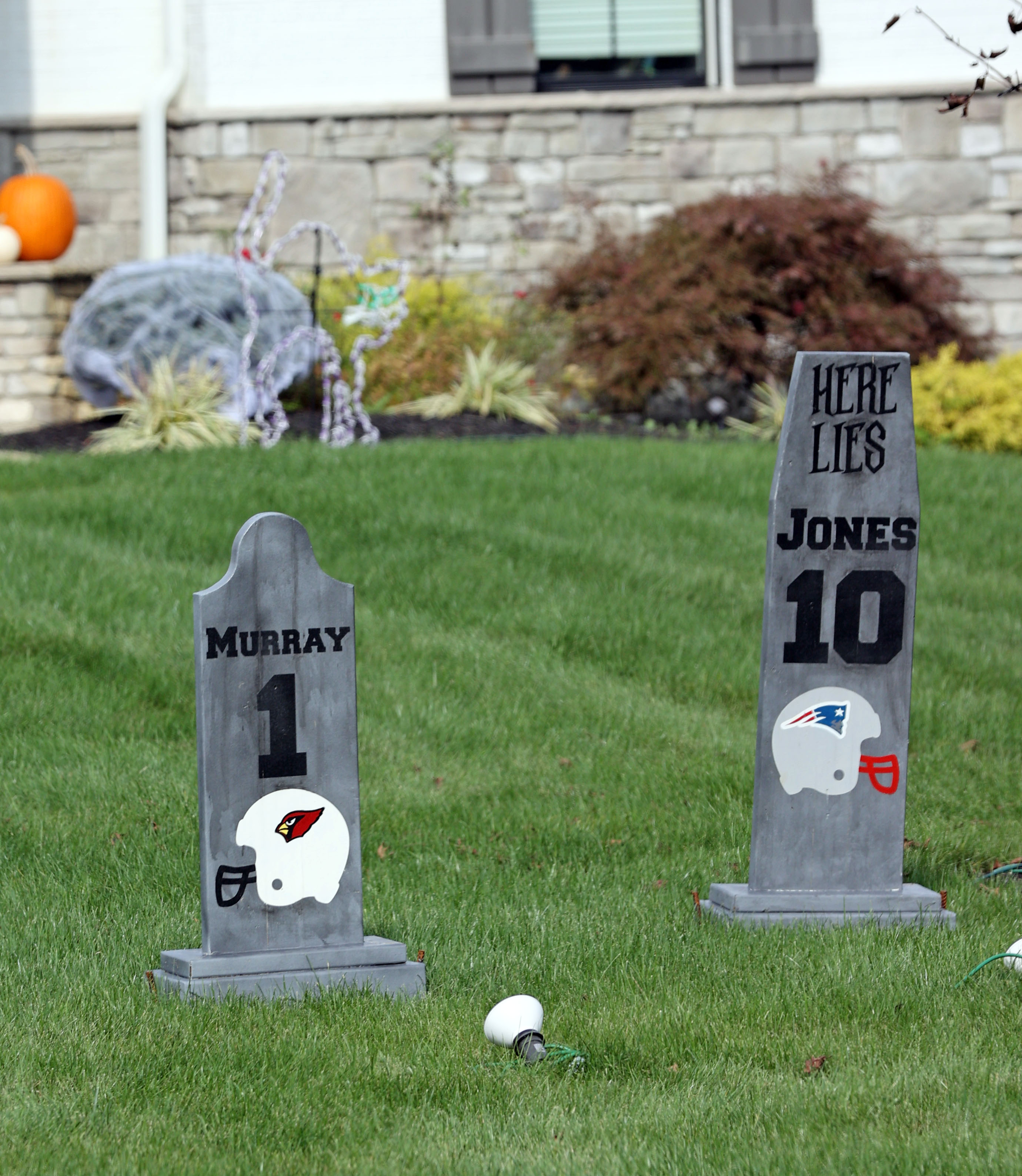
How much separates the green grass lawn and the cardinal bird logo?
1.47 feet

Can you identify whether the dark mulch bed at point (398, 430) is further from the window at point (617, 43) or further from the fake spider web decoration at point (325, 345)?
the window at point (617, 43)

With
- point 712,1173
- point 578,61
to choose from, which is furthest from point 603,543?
point 578,61

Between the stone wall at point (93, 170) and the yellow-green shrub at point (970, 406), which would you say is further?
the stone wall at point (93, 170)

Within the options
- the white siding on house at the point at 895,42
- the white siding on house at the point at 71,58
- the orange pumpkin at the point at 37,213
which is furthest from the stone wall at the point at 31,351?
the white siding on house at the point at 895,42

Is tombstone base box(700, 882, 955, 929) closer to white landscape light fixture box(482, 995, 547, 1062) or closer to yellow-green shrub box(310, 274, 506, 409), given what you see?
white landscape light fixture box(482, 995, 547, 1062)

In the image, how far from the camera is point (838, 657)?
4660 mm

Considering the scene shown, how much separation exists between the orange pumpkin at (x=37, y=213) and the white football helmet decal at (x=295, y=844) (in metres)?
11.4

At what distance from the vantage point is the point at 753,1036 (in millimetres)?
3623

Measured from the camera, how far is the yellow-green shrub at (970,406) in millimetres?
11938

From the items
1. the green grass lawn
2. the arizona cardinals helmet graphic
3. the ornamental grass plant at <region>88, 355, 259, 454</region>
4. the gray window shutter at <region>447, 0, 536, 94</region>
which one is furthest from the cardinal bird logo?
the gray window shutter at <region>447, 0, 536, 94</region>

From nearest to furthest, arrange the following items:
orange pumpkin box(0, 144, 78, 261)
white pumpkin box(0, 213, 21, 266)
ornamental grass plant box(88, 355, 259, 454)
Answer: ornamental grass plant box(88, 355, 259, 454), white pumpkin box(0, 213, 21, 266), orange pumpkin box(0, 144, 78, 261)

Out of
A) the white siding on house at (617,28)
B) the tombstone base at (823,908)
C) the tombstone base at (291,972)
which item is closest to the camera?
the tombstone base at (291,972)

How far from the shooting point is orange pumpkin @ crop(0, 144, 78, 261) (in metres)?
14.0

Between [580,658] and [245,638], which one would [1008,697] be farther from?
[245,638]
